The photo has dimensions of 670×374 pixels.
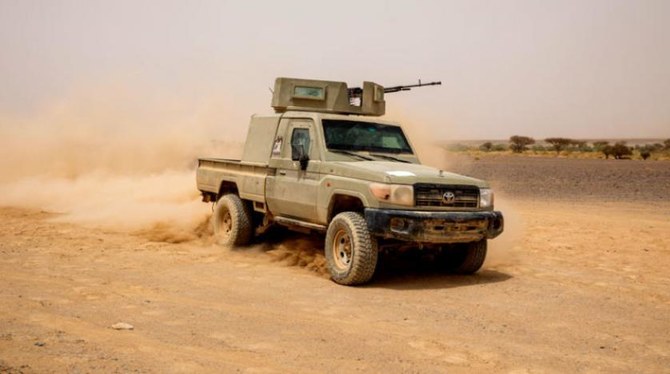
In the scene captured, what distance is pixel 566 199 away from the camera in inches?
783

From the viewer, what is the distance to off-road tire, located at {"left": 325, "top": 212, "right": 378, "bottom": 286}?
7488 mm

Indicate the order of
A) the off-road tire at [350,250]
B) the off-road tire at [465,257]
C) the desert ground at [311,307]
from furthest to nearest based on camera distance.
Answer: the off-road tire at [465,257] < the off-road tire at [350,250] < the desert ground at [311,307]

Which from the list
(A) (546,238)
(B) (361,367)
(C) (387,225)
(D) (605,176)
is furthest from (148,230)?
(D) (605,176)

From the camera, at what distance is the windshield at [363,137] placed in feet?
28.9

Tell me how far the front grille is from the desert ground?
37.7 inches

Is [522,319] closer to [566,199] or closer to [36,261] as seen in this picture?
[36,261]

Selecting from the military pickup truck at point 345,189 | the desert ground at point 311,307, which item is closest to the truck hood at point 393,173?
the military pickup truck at point 345,189

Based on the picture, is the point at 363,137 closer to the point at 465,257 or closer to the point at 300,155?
the point at 300,155

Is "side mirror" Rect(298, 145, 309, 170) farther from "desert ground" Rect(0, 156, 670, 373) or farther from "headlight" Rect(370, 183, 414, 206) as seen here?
"headlight" Rect(370, 183, 414, 206)

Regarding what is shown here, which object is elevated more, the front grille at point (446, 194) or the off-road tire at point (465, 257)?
the front grille at point (446, 194)

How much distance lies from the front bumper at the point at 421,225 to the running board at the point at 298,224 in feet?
3.55

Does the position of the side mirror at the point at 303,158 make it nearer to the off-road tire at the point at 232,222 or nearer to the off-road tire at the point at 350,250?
the off-road tire at the point at 350,250

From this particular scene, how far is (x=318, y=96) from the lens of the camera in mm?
10586

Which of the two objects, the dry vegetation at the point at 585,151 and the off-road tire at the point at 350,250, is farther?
the dry vegetation at the point at 585,151
